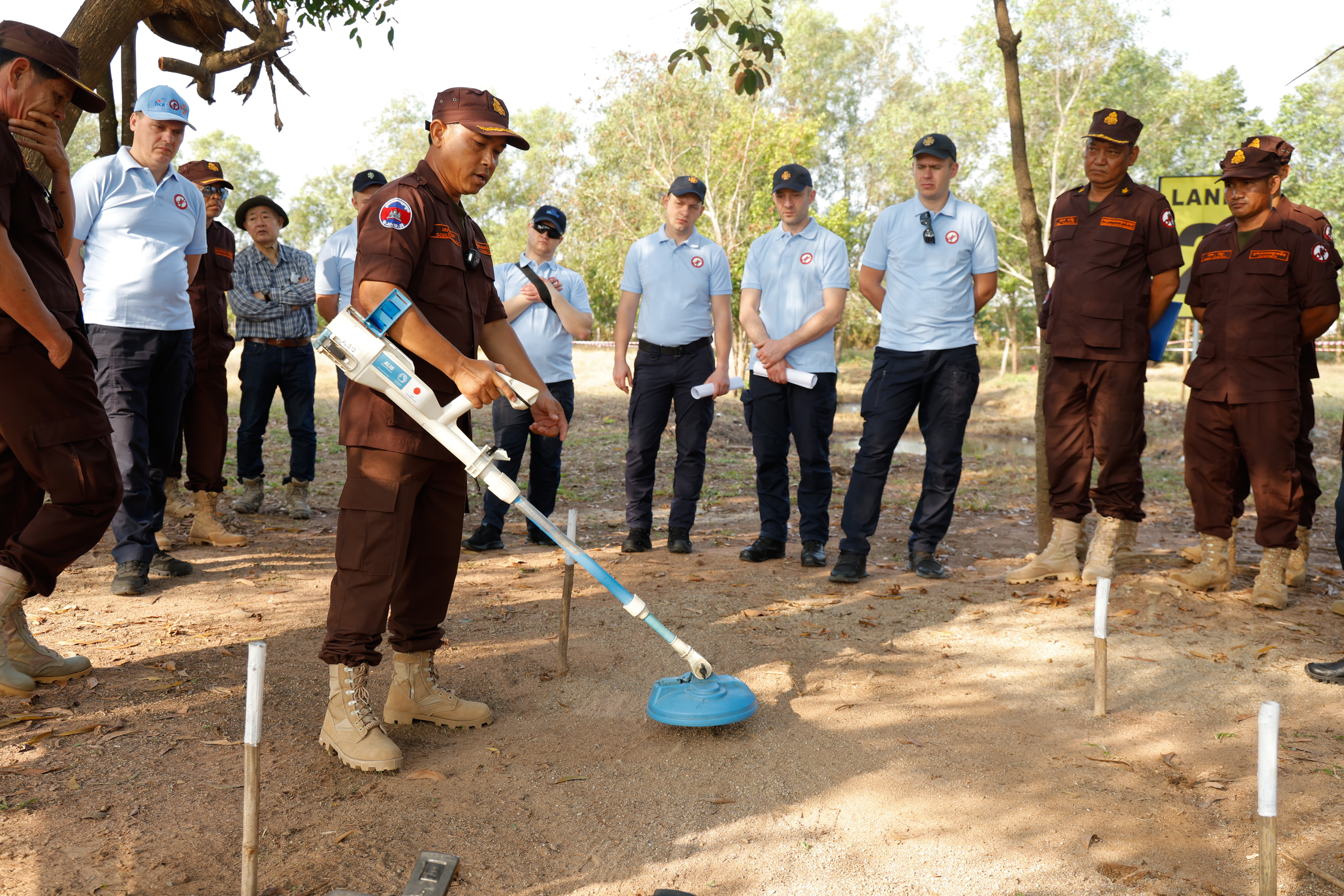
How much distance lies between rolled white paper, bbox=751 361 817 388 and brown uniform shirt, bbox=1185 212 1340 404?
7.73ft

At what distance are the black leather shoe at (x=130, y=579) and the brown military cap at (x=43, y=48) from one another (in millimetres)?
2661

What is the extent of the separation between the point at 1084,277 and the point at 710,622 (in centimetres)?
296

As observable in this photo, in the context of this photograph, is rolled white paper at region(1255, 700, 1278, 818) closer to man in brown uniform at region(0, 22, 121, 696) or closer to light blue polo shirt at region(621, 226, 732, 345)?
man in brown uniform at region(0, 22, 121, 696)

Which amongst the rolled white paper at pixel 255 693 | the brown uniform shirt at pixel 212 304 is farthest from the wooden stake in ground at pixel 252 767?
the brown uniform shirt at pixel 212 304

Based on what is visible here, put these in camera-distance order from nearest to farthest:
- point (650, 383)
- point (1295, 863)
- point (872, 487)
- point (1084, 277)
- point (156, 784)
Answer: point (1295, 863) < point (156, 784) < point (1084, 277) < point (872, 487) < point (650, 383)

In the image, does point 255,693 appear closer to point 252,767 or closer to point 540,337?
point 252,767

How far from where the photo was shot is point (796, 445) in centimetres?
644

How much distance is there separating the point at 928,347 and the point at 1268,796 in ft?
12.9

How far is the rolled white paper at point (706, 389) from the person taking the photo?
647cm

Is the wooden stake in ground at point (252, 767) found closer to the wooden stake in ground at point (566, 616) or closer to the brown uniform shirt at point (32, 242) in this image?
the wooden stake in ground at point (566, 616)

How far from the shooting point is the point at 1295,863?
115 inches

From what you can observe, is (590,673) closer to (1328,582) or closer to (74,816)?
(74,816)

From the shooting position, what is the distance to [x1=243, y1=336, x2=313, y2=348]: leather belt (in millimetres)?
7555

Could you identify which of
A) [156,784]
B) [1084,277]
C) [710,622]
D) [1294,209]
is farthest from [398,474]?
[1294,209]
